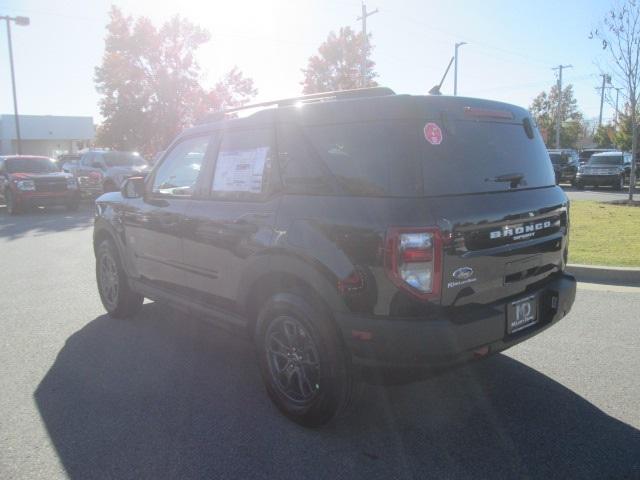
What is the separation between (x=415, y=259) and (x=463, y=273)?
0.32 meters

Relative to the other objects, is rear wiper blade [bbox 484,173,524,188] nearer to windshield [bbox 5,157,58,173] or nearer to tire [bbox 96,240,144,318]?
tire [bbox 96,240,144,318]

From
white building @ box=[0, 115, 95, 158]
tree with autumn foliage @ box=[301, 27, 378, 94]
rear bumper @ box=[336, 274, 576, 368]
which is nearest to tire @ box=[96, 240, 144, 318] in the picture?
rear bumper @ box=[336, 274, 576, 368]

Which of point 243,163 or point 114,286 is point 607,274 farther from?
point 114,286

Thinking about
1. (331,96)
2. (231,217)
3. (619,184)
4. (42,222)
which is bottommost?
(42,222)

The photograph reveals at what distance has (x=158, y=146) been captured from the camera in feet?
89.0

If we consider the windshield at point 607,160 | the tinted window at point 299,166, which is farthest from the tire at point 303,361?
the windshield at point 607,160

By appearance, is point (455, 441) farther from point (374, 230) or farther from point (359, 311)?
point (374, 230)

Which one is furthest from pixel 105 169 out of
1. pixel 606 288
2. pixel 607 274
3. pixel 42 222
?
pixel 606 288

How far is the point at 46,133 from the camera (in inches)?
2207

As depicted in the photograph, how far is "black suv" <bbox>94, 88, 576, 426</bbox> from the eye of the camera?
8.81ft

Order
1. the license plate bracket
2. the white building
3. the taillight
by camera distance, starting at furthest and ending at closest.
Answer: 1. the white building
2. the license plate bracket
3. the taillight

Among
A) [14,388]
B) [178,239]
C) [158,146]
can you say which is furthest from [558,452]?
[158,146]

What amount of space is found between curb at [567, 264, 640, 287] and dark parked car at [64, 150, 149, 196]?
14.3 metres

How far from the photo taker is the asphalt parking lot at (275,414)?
2814mm
